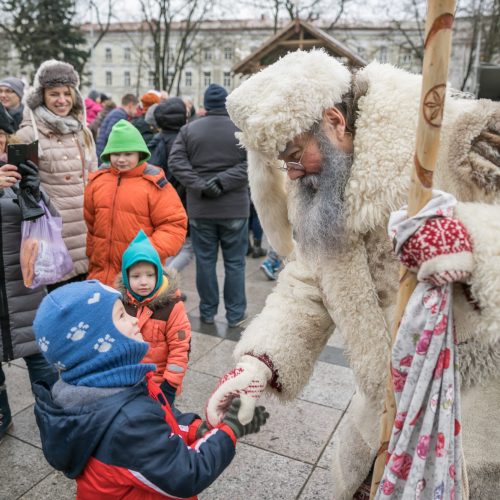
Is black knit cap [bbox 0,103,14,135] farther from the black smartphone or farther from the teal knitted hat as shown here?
the teal knitted hat

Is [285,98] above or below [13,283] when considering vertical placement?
above

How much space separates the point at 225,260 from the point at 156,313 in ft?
6.45

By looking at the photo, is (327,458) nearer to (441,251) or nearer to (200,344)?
(200,344)

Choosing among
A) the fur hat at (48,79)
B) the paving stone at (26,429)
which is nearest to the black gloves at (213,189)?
the fur hat at (48,79)

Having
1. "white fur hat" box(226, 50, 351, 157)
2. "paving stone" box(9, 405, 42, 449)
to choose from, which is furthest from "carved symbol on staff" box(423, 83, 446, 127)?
"paving stone" box(9, 405, 42, 449)

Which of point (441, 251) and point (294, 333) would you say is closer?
point (441, 251)

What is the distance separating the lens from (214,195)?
448cm

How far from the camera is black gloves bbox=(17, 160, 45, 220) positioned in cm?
279

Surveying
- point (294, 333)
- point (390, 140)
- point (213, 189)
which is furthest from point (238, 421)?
point (213, 189)

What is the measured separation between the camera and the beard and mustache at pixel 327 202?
1529mm

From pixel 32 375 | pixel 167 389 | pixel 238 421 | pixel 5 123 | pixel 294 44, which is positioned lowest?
pixel 32 375

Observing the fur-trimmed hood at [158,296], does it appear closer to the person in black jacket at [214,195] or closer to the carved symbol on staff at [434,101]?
the person in black jacket at [214,195]

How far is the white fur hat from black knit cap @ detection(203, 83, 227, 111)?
120 inches

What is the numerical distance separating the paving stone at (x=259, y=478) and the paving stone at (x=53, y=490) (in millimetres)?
658
